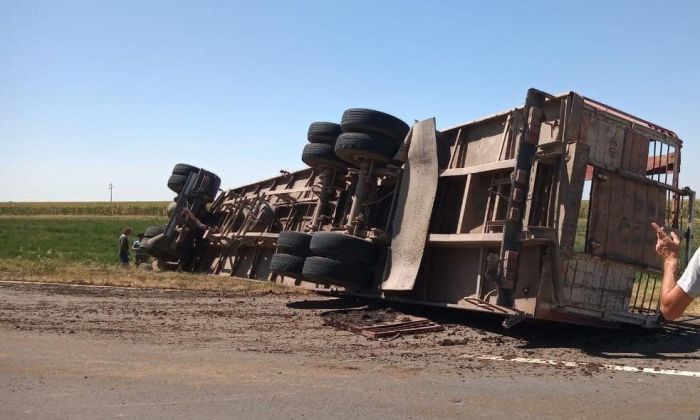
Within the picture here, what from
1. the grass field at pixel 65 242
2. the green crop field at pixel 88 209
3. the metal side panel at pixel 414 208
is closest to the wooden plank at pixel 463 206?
the metal side panel at pixel 414 208

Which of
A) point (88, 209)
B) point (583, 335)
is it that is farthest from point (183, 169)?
point (88, 209)

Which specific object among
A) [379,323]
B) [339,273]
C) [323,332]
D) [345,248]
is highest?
[345,248]

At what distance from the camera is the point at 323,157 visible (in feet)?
37.7

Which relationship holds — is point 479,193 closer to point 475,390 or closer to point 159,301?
point 475,390

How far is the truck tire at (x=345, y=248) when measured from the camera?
30.7ft

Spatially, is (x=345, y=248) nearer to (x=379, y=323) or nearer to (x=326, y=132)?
(x=379, y=323)

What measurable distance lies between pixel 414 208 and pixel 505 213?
148 cm

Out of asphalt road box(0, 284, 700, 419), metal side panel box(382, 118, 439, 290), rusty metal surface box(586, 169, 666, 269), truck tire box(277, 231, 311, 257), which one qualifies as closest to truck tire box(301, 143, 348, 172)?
truck tire box(277, 231, 311, 257)

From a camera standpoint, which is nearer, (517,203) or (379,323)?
(517,203)

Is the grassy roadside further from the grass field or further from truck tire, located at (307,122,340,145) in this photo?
the grass field

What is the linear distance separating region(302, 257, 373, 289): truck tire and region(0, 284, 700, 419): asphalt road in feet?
2.77

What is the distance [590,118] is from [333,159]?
5025 millimetres

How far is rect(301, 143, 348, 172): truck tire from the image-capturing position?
11.5 meters

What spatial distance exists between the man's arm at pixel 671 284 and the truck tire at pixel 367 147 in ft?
22.7
